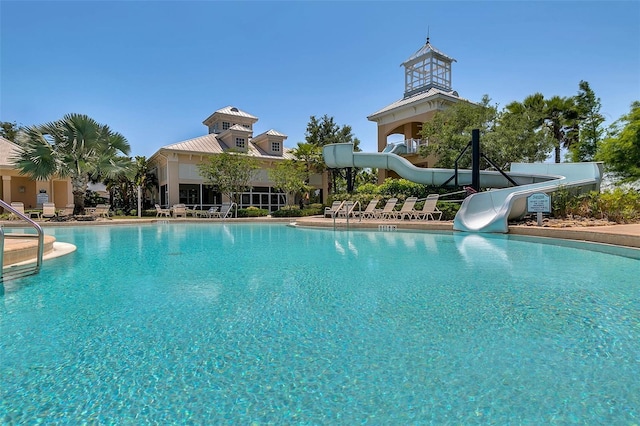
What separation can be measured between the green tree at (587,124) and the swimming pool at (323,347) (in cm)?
2206

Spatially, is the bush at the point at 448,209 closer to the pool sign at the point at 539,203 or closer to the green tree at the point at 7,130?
the pool sign at the point at 539,203

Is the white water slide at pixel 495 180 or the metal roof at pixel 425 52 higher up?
the metal roof at pixel 425 52

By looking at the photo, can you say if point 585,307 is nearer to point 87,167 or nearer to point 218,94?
point 87,167

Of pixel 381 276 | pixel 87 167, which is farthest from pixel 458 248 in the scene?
pixel 87 167

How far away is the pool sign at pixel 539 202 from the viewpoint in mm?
11328

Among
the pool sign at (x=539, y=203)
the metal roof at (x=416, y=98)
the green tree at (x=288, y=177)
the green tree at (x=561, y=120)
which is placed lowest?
the pool sign at (x=539, y=203)

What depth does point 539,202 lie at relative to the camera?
11.4 m

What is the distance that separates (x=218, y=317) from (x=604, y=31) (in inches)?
742

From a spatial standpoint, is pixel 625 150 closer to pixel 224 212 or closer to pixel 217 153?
pixel 224 212

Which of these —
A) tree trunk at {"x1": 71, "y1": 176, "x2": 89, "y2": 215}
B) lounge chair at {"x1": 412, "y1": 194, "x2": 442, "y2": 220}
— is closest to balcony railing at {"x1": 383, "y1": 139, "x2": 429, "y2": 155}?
lounge chair at {"x1": 412, "y1": 194, "x2": 442, "y2": 220}

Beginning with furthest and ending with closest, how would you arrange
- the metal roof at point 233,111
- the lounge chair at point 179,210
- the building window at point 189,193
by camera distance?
the metal roof at point 233,111 < the building window at point 189,193 < the lounge chair at point 179,210

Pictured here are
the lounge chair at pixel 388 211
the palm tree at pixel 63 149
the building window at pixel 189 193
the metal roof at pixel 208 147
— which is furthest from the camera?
the building window at pixel 189 193

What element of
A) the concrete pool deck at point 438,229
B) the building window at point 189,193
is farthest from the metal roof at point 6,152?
the building window at point 189,193

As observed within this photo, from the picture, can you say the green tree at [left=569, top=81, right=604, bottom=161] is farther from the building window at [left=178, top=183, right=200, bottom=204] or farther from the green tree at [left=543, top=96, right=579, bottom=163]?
the building window at [left=178, top=183, right=200, bottom=204]
